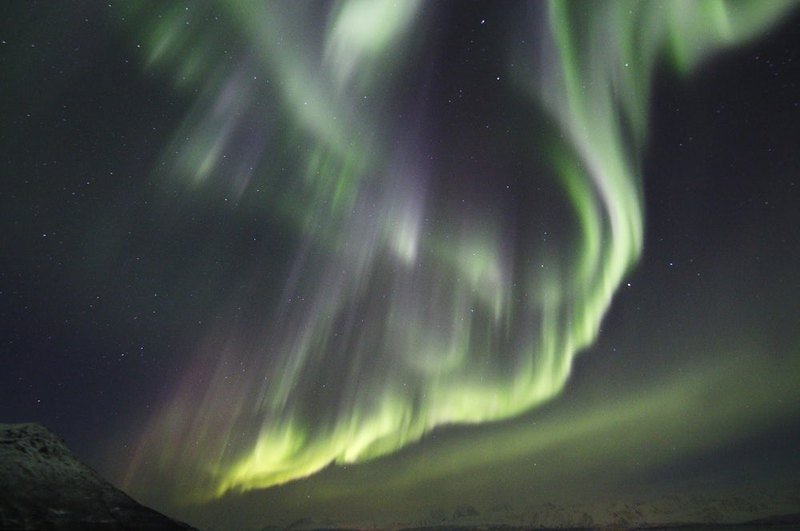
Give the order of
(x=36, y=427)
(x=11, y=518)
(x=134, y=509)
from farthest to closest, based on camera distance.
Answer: (x=36, y=427), (x=134, y=509), (x=11, y=518)

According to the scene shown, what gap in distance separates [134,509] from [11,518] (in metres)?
11.9

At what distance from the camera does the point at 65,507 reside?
36.7 meters

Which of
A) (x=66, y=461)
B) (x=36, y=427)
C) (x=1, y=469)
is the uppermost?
(x=1, y=469)

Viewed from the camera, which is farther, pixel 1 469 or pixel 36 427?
pixel 36 427

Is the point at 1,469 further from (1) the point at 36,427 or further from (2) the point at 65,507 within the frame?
(1) the point at 36,427

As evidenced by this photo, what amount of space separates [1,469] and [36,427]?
10.7 meters

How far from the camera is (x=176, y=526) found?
3684cm

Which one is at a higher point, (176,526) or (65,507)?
(65,507)

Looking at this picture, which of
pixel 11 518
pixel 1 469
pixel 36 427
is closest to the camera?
pixel 11 518

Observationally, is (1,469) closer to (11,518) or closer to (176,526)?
(11,518)

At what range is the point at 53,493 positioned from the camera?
37.0 metres

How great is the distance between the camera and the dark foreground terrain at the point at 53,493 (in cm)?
3291

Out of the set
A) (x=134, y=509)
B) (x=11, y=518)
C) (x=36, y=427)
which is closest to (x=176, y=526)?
(x=134, y=509)

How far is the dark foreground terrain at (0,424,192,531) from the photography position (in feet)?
108
